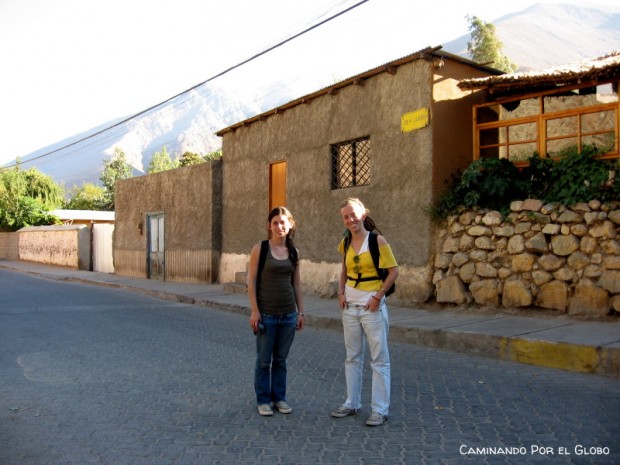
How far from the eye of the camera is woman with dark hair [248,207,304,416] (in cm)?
468

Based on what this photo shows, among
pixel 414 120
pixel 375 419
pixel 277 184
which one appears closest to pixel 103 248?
pixel 277 184

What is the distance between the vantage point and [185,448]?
13.0 ft

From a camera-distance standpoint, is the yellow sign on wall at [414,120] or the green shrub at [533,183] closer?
the green shrub at [533,183]

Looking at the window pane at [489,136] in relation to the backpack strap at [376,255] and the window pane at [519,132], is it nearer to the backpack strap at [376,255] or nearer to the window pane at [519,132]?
the window pane at [519,132]

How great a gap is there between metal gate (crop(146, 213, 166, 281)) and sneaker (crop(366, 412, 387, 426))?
15.8 m

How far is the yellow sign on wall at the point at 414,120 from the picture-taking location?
1038 centimetres

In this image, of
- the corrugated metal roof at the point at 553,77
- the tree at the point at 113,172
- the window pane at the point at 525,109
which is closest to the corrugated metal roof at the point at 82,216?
the tree at the point at 113,172

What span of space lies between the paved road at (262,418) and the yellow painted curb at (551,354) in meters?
0.22

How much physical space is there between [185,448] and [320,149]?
9877 millimetres

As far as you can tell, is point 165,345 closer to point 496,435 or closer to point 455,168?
point 496,435

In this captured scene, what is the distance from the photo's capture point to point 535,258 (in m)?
8.90

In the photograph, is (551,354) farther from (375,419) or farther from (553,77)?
(553,77)

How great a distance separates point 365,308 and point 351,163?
836 centimetres

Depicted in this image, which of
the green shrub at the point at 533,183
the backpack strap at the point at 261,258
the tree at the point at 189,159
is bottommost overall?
the backpack strap at the point at 261,258
